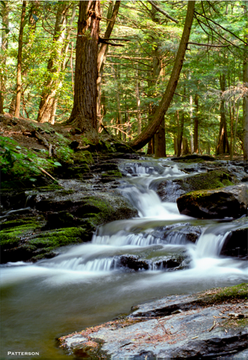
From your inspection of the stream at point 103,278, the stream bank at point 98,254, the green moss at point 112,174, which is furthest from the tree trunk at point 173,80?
the stream at point 103,278

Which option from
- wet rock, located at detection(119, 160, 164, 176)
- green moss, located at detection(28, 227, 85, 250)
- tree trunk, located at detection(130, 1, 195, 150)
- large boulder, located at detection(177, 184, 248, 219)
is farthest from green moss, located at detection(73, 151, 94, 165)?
large boulder, located at detection(177, 184, 248, 219)

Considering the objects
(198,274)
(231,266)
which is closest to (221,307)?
(198,274)

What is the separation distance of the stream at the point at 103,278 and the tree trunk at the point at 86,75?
5994 millimetres

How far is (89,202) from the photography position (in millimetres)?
7562

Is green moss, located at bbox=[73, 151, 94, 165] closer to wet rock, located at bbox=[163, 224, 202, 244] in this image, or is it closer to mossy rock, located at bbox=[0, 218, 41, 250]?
mossy rock, located at bbox=[0, 218, 41, 250]

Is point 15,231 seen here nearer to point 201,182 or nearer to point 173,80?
point 201,182

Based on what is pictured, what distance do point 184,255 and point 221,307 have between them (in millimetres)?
2843

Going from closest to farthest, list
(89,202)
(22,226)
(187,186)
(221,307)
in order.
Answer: (221,307)
(22,226)
(89,202)
(187,186)

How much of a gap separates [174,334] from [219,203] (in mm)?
5554

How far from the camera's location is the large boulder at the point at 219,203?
7480 mm

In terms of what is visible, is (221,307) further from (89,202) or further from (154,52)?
(154,52)

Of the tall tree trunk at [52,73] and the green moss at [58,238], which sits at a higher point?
the tall tree trunk at [52,73]

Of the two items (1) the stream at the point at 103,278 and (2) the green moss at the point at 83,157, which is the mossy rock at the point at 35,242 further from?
(2) the green moss at the point at 83,157

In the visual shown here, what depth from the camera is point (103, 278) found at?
5047 mm
